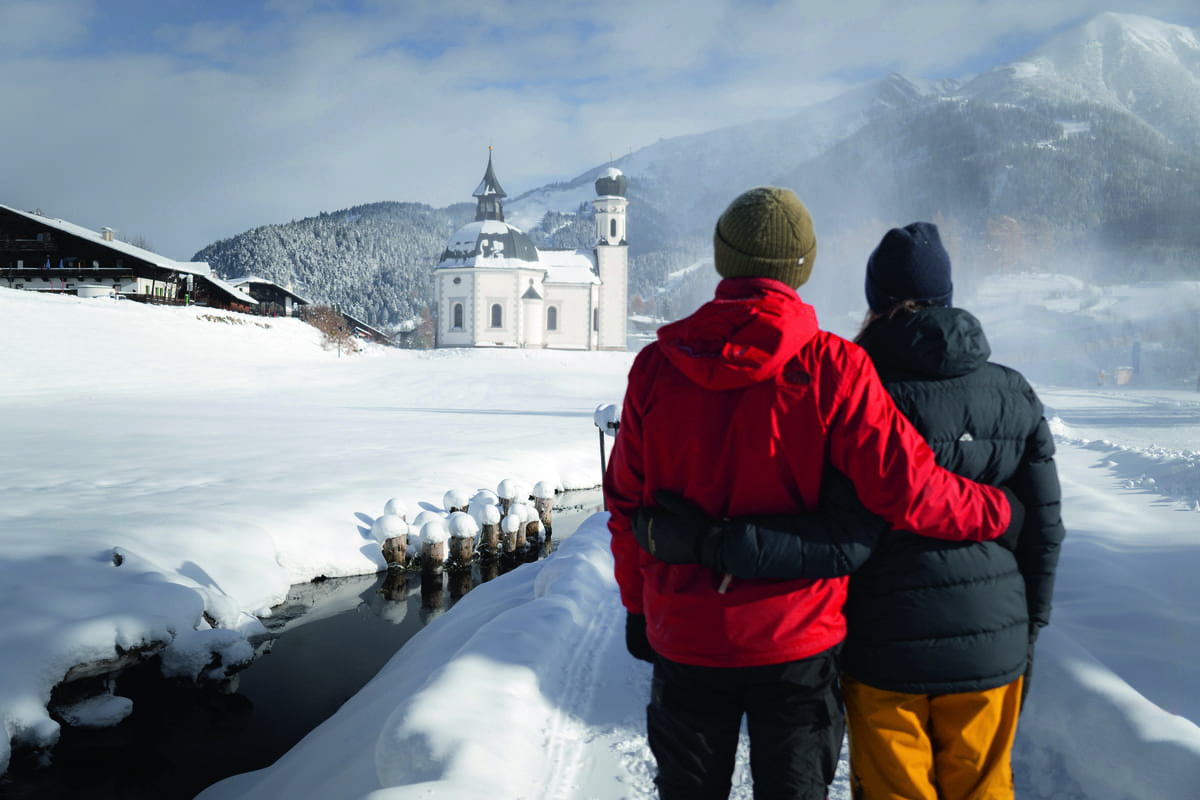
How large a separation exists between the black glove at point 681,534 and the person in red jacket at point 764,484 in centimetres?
5

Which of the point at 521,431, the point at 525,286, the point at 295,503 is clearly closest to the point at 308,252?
the point at 525,286

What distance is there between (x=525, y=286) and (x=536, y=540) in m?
37.1

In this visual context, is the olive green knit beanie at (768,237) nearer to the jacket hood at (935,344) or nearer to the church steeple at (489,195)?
the jacket hood at (935,344)

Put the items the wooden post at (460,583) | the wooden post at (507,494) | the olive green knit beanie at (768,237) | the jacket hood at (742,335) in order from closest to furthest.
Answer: the jacket hood at (742,335) → the olive green knit beanie at (768,237) → the wooden post at (460,583) → the wooden post at (507,494)

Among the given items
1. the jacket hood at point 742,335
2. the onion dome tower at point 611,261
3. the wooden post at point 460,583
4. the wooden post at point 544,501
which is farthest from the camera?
the onion dome tower at point 611,261

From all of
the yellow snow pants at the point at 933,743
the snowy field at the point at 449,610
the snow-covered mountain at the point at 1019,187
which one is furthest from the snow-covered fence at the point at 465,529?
the snow-covered mountain at the point at 1019,187

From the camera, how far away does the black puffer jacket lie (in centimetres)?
197

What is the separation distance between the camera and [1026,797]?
2922 mm

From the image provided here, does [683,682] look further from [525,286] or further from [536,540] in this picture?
[525,286]

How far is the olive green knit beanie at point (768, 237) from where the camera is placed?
6.36 feet

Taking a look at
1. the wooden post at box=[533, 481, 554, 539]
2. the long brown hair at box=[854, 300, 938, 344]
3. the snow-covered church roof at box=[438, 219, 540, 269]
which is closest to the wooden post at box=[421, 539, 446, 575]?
the wooden post at box=[533, 481, 554, 539]

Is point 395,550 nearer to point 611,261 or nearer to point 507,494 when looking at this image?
point 507,494

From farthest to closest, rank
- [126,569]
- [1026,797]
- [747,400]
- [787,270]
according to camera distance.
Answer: [126,569] < [1026,797] < [787,270] < [747,400]

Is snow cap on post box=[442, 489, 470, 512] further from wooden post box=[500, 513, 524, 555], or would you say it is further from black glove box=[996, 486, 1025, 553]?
black glove box=[996, 486, 1025, 553]
